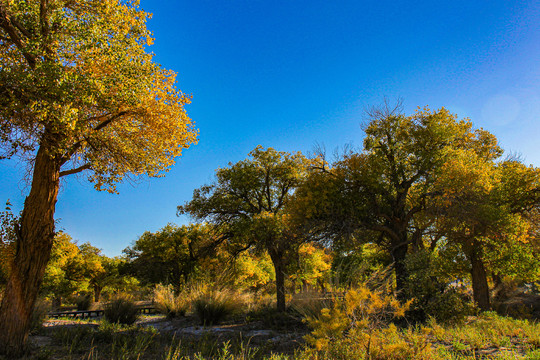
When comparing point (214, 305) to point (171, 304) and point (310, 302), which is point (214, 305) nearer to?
point (171, 304)

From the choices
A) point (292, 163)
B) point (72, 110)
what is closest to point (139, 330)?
point (72, 110)

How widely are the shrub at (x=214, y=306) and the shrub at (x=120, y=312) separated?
237 centimetres

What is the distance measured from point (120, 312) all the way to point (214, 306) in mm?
3581

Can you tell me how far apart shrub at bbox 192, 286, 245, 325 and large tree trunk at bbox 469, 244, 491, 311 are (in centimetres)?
1165

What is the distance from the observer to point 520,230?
36.8ft

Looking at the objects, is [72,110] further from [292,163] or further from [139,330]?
[292,163]

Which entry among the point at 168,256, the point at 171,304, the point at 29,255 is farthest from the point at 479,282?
the point at 168,256

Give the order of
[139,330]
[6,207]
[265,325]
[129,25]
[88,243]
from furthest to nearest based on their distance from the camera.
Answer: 1. [88,243]
2. [265,325]
3. [139,330]
4. [129,25]
5. [6,207]

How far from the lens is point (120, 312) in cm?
1077

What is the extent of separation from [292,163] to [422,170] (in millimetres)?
6967

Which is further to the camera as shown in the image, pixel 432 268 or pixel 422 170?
pixel 422 170

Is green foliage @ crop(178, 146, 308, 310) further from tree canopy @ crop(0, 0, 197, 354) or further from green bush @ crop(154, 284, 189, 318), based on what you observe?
tree canopy @ crop(0, 0, 197, 354)

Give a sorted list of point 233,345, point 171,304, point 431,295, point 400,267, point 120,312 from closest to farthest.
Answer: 1. point 233,345
2. point 431,295
3. point 120,312
4. point 400,267
5. point 171,304

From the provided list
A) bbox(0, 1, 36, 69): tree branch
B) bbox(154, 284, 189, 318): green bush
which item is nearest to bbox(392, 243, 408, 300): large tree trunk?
bbox(154, 284, 189, 318): green bush
